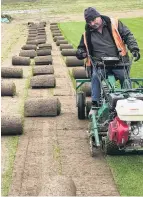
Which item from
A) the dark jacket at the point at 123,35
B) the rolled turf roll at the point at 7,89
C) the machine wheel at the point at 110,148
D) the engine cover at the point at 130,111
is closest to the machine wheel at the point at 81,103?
the dark jacket at the point at 123,35

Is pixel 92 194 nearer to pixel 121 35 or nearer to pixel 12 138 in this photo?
pixel 12 138

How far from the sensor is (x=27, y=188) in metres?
7.38

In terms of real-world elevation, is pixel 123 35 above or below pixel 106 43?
above

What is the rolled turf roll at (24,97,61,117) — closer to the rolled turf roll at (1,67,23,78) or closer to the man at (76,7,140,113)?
the man at (76,7,140,113)

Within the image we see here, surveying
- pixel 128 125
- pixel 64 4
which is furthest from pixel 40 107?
pixel 64 4

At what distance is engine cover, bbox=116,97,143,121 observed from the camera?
25.4 ft

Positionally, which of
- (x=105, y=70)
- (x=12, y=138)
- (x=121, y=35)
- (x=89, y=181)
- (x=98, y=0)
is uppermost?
(x=121, y=35)

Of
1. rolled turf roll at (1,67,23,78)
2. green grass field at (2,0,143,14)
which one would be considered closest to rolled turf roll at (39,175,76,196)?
rolled turf roll at (1,67,23,78)

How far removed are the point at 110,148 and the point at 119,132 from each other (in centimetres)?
75

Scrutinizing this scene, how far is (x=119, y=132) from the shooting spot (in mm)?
7832

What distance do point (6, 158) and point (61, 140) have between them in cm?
135

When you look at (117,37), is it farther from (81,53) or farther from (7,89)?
(7,89)

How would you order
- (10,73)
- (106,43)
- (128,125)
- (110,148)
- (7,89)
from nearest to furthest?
(128,125) → (110,148) → (106,43) → (7,89) → (10,73)

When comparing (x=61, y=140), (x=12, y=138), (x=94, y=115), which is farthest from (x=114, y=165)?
(x=12, y=138)
